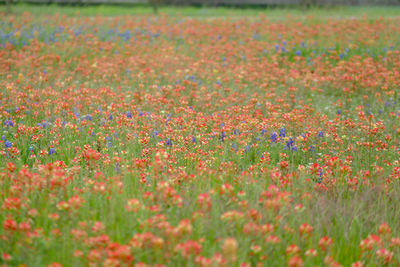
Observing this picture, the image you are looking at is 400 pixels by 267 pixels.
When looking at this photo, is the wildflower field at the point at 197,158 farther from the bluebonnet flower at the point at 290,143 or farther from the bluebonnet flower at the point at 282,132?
the bluebonnet flower at the point at 282,132

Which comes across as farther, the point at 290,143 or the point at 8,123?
the point at 8,123

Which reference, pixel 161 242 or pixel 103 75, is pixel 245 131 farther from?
pixel 103 75

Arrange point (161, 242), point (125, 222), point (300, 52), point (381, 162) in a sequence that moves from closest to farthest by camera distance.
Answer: point (161, 242) < point (125, 222) < point (381, 162) < point (300, 52)

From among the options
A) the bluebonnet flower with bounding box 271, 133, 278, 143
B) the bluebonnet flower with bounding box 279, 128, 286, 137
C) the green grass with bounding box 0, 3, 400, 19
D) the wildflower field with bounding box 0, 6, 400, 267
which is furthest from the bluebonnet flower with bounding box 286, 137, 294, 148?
the green grass with bounding box 0, 3, 400, 19

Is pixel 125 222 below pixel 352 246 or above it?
above

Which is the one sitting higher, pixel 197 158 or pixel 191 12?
pixel 191 12

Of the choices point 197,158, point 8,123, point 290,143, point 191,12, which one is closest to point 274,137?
point 290,143

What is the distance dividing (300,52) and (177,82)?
3625 mm

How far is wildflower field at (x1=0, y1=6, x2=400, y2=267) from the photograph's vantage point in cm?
271

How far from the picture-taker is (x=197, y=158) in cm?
440

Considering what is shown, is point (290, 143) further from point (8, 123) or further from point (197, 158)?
point (8, 123)

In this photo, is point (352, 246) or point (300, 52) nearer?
point (352, 246)

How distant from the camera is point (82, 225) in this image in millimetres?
2654

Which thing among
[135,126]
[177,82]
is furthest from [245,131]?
[177,82]
